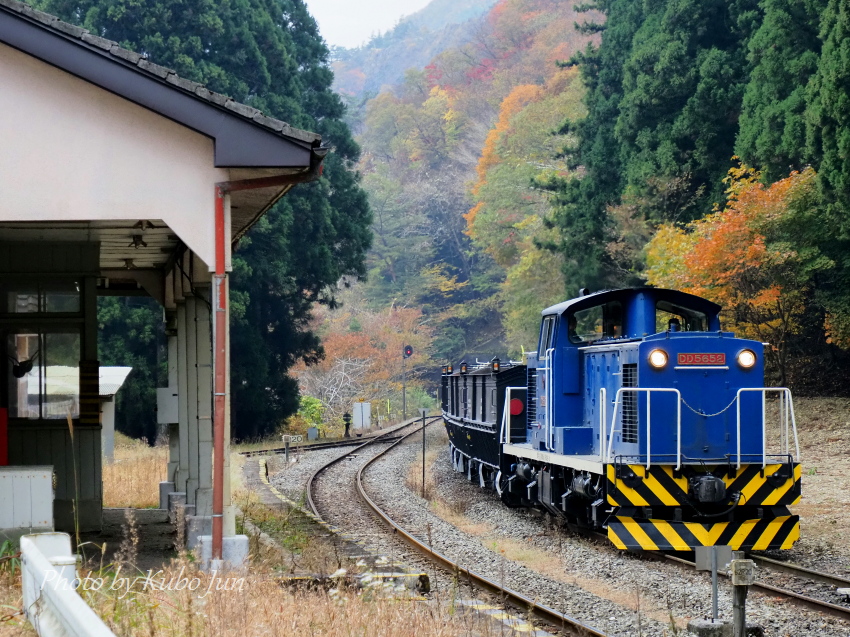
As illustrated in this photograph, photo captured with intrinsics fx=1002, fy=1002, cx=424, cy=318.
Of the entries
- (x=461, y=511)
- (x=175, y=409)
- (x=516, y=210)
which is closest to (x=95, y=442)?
(x=175, y=409)

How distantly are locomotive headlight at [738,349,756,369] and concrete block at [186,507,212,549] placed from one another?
627 centimetres

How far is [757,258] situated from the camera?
2458 centimetres

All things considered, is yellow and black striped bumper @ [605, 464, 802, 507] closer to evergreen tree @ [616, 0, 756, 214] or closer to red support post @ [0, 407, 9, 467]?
red support post @ [0, 407, 9, 467]

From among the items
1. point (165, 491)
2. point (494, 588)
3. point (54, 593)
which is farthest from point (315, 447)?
point (54, 593)

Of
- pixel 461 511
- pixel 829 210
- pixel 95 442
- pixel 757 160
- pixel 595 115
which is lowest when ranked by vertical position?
pixel 461 511

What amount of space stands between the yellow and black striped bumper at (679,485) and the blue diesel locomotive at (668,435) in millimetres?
11

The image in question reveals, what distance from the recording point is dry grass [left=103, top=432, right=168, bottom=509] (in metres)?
16.6

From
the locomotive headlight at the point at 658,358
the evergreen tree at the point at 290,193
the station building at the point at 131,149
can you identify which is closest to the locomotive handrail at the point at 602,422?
the locomotive headlight at the point at 658,358

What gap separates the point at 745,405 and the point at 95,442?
7.63 metres

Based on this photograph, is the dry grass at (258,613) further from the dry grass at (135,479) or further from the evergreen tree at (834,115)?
the evergreen tree at (834,115)

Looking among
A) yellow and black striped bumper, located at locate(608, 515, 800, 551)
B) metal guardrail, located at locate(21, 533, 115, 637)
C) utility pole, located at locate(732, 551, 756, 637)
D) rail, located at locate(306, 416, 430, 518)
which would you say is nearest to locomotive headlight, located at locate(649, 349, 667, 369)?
yellow and black striped bumper, located at locate(608, 515, 800, 551)

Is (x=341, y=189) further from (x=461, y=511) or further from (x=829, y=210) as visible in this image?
(x=461, y=511)

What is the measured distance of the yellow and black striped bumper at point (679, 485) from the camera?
431 inches

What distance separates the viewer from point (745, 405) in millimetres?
11531
